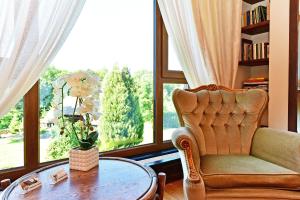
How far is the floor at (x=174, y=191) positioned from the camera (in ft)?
6.19

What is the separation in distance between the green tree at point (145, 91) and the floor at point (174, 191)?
65 cm

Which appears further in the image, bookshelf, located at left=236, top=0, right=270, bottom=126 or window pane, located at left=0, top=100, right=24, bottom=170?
bookshelf, located at left=236, top=0, right=270, bottom=126

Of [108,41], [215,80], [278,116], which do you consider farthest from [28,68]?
[278,116]

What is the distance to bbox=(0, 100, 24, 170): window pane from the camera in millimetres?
1614

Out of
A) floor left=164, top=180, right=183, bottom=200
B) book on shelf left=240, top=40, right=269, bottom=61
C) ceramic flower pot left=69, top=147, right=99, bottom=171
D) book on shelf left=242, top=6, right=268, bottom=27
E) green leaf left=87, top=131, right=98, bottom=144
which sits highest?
book on shelf left=242, top=6, right=268, bottom=27

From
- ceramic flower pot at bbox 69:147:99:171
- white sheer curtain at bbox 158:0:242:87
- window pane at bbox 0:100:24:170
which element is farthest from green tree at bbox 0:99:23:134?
white sheer curtain at bbox 158:0:242:87

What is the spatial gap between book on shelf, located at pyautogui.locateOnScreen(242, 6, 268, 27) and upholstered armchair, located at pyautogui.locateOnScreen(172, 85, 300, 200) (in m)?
1.00

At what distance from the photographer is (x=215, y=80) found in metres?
2.30

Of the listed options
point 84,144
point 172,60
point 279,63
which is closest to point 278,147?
point 279,63

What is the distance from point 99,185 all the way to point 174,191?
1.21 meters

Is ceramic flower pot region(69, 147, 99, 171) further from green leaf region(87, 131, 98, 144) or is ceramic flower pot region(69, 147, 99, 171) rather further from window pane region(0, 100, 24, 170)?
window pane region(0, 100, 24, 170)

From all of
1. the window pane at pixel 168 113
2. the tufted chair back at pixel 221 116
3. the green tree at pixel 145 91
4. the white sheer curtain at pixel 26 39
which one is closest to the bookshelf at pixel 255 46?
the tufted chair back at pixel 221 116

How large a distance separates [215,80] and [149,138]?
904mm

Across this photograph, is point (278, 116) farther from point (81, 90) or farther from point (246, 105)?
point (81, 90)
